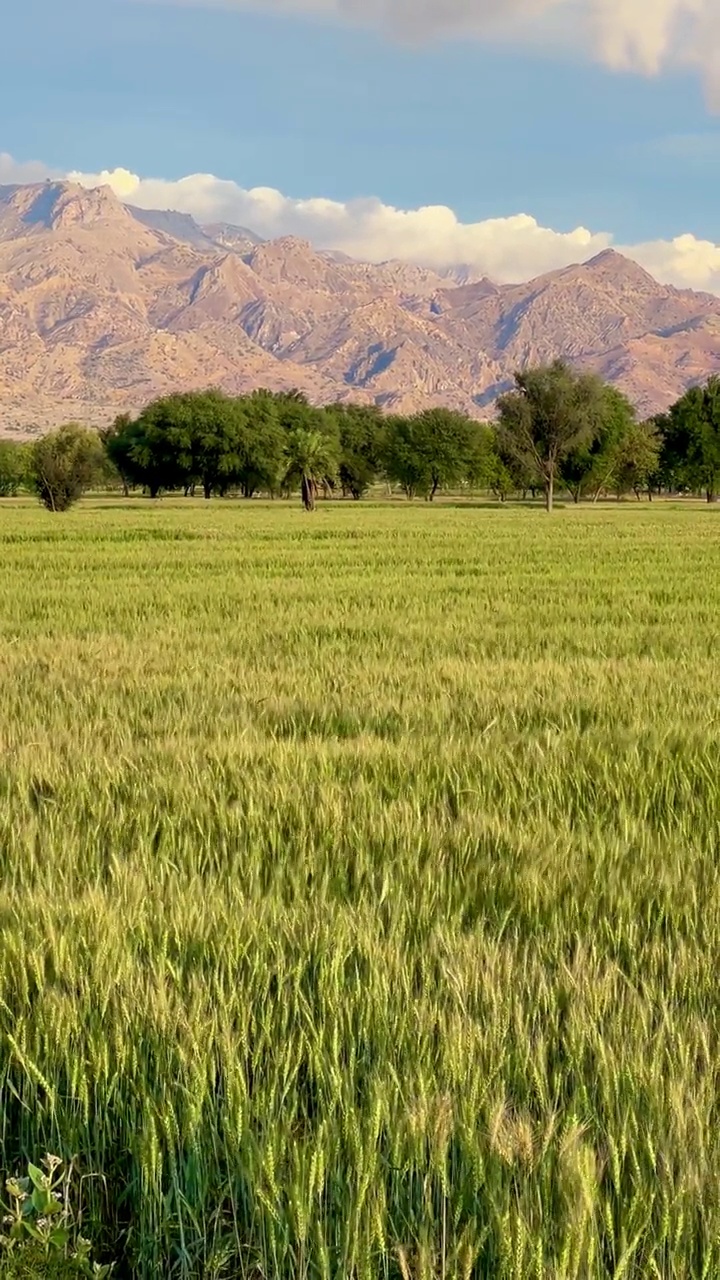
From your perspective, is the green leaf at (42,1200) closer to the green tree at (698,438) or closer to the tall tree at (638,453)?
the tall tree at (638,453)

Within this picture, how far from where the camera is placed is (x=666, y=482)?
11162 centimetres

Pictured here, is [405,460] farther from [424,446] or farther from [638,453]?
[638,453]

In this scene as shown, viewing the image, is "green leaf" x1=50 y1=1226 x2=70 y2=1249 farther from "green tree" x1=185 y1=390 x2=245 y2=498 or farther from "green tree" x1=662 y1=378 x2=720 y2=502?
"green tree" x1=185 y1=390 x2=245 y2=498

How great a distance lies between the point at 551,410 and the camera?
75.1 m

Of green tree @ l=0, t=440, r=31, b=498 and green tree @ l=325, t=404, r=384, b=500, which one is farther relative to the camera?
green tree @ l=0, t=440, r=31, b=498

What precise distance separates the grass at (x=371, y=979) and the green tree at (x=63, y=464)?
192 ft

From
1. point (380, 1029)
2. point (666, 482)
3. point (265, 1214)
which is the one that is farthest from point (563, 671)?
point (666, 482)

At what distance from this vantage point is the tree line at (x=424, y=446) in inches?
2928

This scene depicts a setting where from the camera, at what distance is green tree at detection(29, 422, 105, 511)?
206ft

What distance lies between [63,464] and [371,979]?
64.8 metres

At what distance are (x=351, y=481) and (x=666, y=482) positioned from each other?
35.9 metres

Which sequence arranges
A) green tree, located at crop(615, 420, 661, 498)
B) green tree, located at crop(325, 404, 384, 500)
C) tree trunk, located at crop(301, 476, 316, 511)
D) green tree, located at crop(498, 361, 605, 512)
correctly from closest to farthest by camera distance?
tree trunk, located at crop(301, 476, 316, 511) < green tree, located at crop(498, 361, 605, 512) < green tree, located at crop(615, 420, 661, 498) < green tree, located at crop(325, 404, 384, 500)

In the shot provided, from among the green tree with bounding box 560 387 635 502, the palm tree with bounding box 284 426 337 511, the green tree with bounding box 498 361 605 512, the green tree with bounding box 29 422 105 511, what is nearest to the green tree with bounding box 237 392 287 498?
the green tree with bounding box 560 387 635 502

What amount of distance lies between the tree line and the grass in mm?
62250
